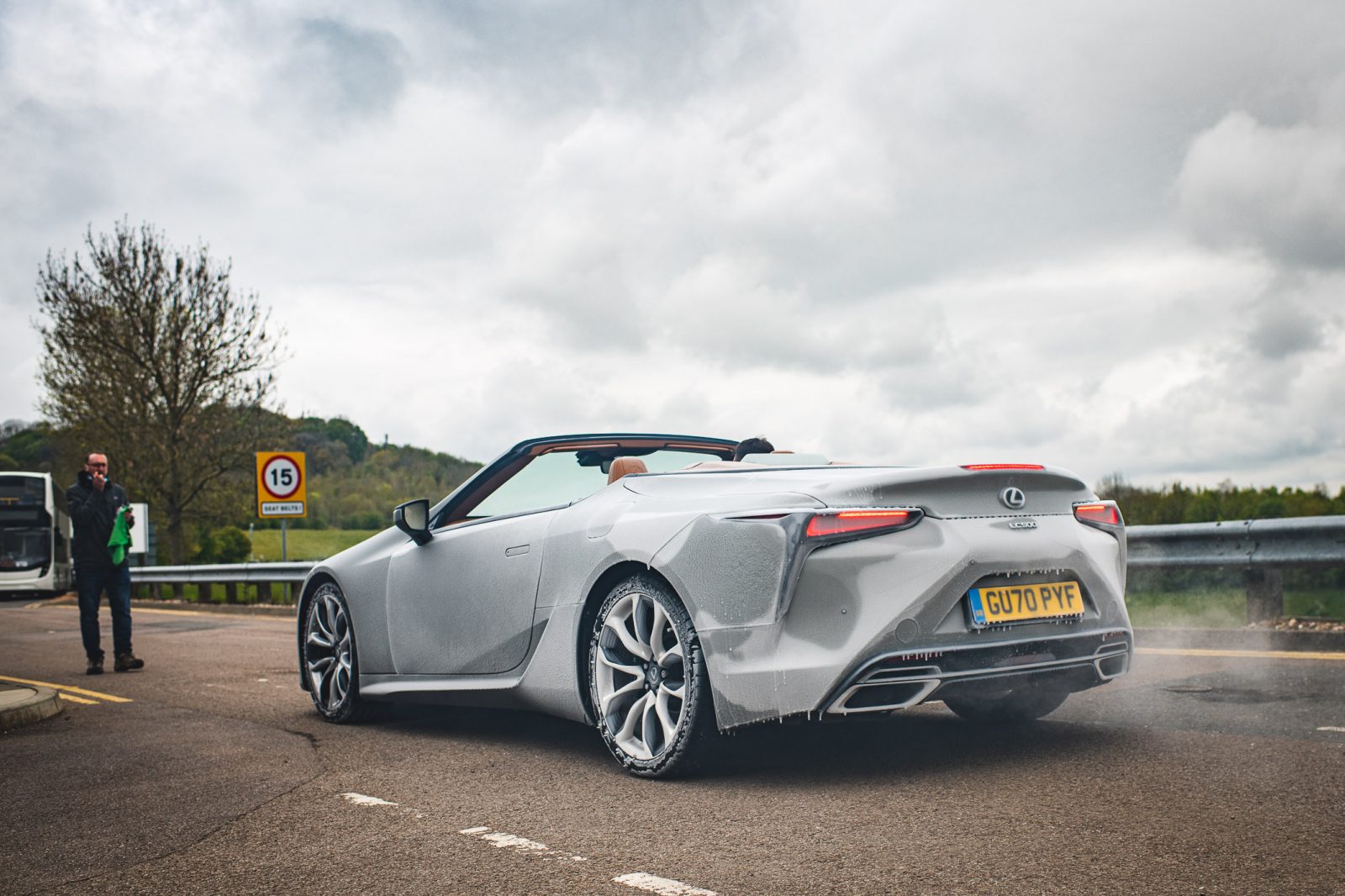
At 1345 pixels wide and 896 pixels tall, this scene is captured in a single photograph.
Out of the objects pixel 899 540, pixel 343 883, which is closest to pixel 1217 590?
pixel 899 540

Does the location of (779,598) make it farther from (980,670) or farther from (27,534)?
(27,534)

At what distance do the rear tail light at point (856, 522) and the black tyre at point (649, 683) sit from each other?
0.60 meters

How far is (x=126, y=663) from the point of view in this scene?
10125mm

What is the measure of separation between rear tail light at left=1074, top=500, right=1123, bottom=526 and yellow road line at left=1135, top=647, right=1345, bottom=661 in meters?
2.98

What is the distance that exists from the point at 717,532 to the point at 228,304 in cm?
3392

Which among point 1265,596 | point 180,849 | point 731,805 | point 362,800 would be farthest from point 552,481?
point 1265,596

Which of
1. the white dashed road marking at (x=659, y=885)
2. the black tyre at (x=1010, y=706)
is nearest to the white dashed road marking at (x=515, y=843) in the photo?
the white dashed road marking at (x=659, y=885)

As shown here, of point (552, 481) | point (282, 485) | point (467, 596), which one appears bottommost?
point (467, 596)

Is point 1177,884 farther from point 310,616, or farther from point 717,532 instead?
point 310,616

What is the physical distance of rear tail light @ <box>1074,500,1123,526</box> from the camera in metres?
4.70

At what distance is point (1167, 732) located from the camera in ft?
16.3

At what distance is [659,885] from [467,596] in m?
2.63

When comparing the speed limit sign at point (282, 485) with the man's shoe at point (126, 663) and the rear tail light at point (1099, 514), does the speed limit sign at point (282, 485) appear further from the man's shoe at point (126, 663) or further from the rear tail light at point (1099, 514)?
the rear tail light at point (1099, 514)

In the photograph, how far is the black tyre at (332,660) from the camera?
638 cm
